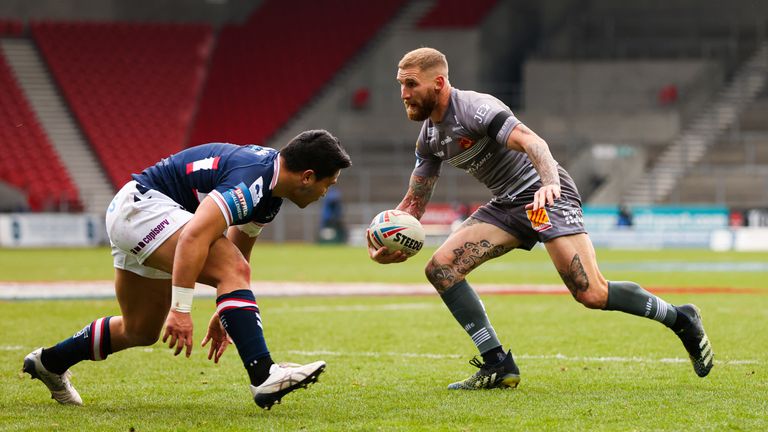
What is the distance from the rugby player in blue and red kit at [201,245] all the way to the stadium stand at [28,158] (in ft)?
99.0

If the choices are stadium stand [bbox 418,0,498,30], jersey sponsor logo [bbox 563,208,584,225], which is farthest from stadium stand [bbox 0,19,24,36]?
jersey sponsor logo [bbox 563,208,584,225]

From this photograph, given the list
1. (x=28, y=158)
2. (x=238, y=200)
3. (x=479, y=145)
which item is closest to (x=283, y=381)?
(x=238, y=200)

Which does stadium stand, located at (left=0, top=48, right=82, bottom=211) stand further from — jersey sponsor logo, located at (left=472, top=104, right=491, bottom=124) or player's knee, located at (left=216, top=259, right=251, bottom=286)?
player's knee, located at (left=216, top=259, right=251, bottom=286)

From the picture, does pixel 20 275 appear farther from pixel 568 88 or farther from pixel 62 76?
pixel 568 88

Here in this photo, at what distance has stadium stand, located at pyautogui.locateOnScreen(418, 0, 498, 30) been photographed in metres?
42.2

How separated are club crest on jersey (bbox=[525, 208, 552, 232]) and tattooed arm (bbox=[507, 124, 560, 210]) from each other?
0.16m

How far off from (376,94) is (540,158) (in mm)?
34801

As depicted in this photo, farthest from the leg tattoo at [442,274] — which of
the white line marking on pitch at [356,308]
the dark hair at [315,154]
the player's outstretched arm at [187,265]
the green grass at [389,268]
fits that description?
the green grass at [389,268]

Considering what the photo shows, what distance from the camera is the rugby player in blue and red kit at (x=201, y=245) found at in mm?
5898

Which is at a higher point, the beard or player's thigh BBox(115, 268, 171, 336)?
the beard

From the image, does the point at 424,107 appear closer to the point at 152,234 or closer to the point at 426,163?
the point at 426,163

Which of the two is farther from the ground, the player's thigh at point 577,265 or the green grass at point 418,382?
the player's thigh at point 577,265

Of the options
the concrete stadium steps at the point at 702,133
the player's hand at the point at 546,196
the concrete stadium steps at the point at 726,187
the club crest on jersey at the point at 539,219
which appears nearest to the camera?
the player's hand at the point at 546,196

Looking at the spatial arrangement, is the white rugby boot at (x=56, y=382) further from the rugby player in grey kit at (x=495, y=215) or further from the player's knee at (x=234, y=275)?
the rugby player in grey kit at (x=495, y=215)
